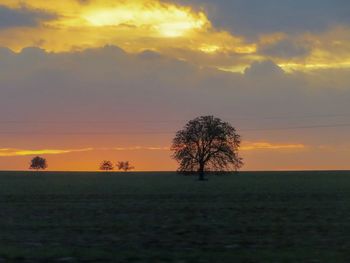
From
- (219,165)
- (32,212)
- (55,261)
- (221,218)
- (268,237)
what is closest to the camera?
(55,261)

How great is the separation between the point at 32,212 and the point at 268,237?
50.6ft

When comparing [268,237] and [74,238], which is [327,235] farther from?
[74,238]

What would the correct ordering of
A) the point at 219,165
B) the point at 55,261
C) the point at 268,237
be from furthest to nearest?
the point at 219,165 < the point at 268,237 < the point at 55,261

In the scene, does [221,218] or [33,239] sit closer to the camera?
[33,239]

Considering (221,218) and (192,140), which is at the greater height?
(192,140)

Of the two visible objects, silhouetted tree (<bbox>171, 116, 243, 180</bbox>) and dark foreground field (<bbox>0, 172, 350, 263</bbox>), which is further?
silhouetted tree (<bbox>171, 116, 243, 180</bbox>)

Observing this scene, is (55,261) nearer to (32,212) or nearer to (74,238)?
(74,238)

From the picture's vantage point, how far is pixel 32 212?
105ft

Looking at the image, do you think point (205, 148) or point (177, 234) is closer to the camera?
point (177, 234)

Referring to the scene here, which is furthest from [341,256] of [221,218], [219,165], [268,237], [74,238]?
[219,165]

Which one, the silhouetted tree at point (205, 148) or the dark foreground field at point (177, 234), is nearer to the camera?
the dark foreground field at point (177, 234)

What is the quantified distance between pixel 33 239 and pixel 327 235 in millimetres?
9350

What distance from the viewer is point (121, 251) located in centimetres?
1694

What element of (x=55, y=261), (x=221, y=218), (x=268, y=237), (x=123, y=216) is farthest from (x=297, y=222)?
(x=55, y=261)
